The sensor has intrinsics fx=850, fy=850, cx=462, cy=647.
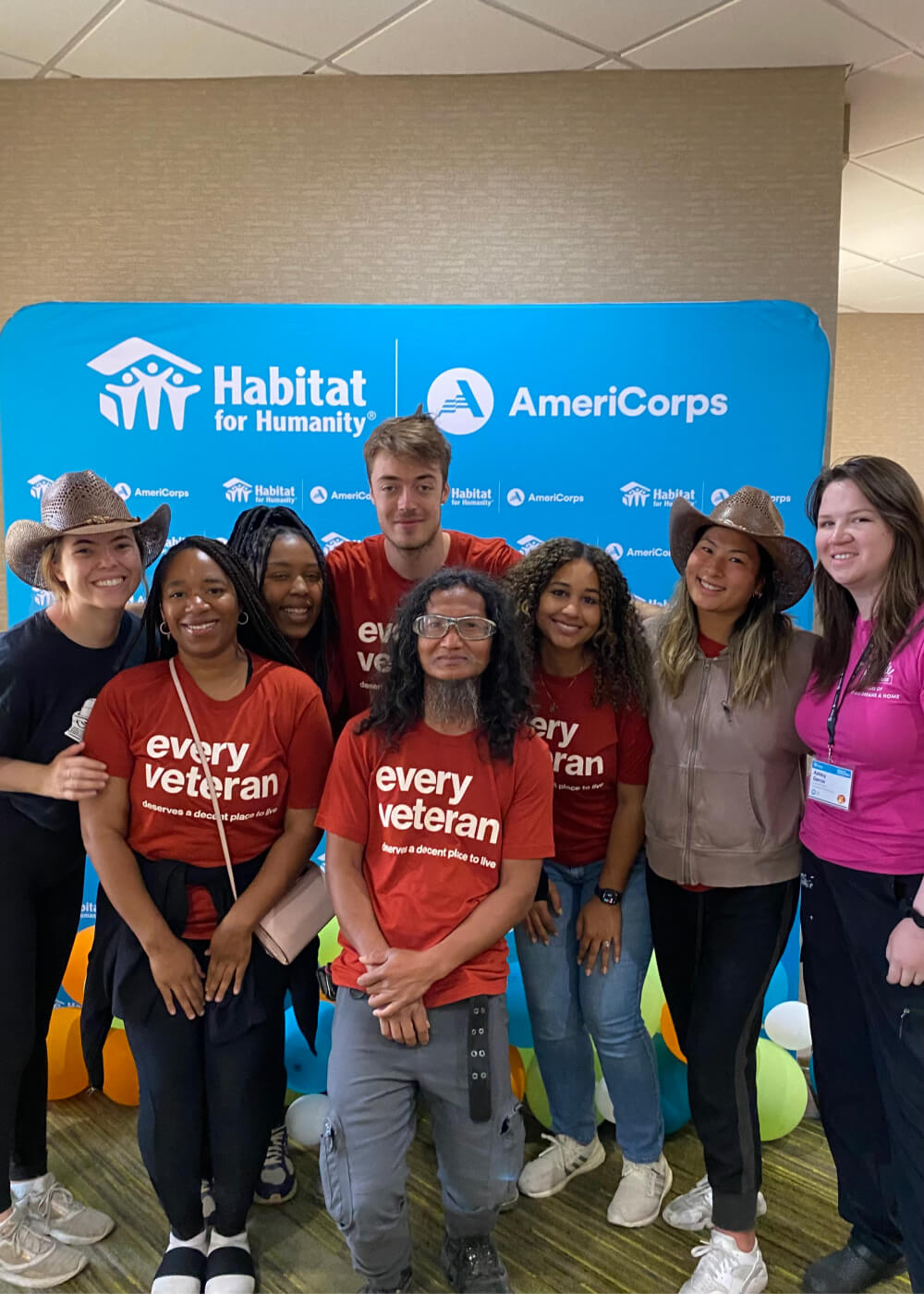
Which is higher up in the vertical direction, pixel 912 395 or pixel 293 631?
A: pixel 912 395

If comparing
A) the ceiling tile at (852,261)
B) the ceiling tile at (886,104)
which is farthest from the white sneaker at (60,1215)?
the ceiling tile at (852,261)

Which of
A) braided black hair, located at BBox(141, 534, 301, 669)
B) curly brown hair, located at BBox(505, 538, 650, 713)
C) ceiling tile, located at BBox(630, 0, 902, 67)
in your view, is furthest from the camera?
ceiling tile, located at BBox(630, 0, 902, 67)

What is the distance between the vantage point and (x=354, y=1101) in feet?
5.57

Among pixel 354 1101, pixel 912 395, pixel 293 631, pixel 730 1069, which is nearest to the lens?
pixel 354 1101

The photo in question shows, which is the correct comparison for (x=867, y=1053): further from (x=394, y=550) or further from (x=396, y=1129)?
(x=394, y=550)

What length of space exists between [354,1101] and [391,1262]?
1.17ft

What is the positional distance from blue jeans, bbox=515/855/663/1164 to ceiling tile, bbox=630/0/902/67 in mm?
2686

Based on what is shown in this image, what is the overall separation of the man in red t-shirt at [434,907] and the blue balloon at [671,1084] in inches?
27.0

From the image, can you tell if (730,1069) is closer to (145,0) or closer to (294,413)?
(294,413)

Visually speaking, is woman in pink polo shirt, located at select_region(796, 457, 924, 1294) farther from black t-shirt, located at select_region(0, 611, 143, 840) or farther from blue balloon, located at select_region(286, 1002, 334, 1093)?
black t-shirt, located at select_region(0, 611, 143, 840)

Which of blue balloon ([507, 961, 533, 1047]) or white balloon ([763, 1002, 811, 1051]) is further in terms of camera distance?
white balloon ([763, 1002, 811, 1051])

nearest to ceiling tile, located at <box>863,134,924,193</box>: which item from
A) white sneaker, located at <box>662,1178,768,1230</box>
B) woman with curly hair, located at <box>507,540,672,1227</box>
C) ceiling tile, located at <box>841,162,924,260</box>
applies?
ceiling tile, located at <box>841,162,924,260</box>

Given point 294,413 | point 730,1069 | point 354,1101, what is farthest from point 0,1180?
point 294,413

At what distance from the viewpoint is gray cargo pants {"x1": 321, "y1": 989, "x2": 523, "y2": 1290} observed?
5.50ft
